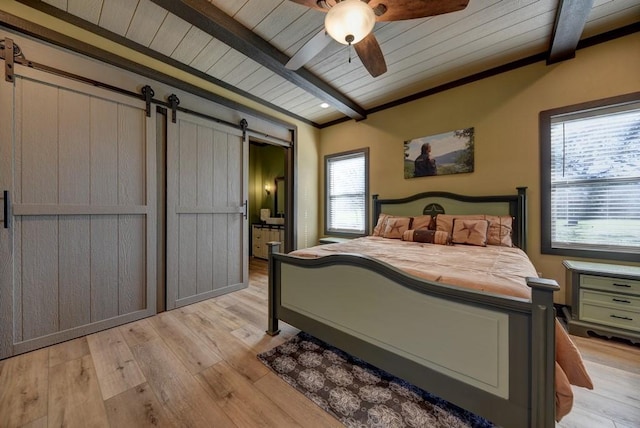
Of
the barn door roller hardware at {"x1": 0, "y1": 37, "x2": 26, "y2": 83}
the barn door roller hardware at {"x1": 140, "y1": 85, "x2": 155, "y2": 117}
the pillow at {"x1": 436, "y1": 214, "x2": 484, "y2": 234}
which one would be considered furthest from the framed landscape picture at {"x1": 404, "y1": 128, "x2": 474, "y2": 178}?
the barn door roller hardware at {"x1": 0, "y1": 37, "x2": 26, "y2": 83}

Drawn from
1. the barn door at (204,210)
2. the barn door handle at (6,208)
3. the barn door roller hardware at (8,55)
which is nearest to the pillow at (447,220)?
the barn door at (204,210)

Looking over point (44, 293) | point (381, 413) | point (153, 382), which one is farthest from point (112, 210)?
point (381, 413)

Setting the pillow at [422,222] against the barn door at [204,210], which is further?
the pillow at [422,222]

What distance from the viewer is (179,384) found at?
1.58 meters

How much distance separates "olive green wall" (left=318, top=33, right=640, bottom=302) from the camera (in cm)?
233

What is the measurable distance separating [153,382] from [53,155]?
204cm

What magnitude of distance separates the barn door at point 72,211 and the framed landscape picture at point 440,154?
3342 millimetres

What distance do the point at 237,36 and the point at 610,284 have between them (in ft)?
12.8

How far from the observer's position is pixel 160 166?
268 cm

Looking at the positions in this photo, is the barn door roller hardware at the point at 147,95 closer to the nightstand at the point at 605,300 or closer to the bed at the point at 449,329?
the bed at the point at 449,329

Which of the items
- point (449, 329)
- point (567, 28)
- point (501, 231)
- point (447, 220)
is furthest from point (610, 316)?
point (567, 28)

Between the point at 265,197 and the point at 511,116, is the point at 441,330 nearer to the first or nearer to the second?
the point at 511,116

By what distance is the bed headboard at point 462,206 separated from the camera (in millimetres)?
2686

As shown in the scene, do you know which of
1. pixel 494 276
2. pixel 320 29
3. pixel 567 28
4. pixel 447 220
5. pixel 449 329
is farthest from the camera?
pixel 447 220
